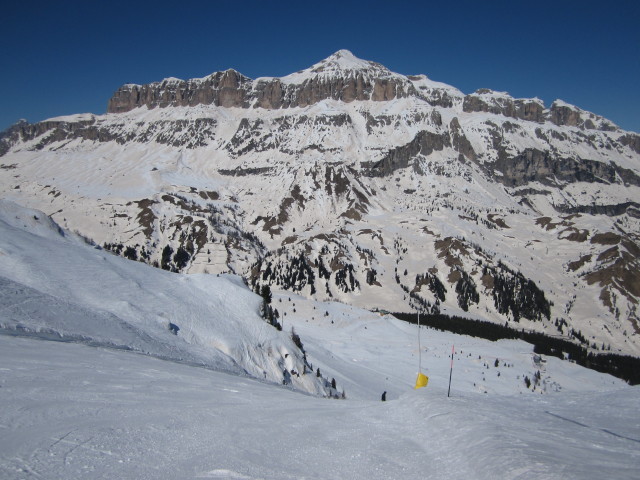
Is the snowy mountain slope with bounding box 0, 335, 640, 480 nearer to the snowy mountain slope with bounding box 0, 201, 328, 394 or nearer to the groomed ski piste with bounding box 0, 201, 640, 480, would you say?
the groomed ski piste with bounding box 0, 201, 640, 480

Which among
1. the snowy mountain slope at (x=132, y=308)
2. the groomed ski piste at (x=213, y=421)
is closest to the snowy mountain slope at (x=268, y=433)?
the groomed ski piste at (x=213, y=421)

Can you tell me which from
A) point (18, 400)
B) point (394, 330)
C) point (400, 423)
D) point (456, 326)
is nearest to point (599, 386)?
point (394, 330)

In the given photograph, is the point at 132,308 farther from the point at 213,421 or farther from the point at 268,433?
the point at 268,433

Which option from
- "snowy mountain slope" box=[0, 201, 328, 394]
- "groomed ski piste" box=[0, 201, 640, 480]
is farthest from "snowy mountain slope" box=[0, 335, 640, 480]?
"snowy mountain slope" box=[0, 201, 328, 394]

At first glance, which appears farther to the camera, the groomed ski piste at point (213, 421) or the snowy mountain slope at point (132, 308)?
the snowy mountain slope at point (132, 308)

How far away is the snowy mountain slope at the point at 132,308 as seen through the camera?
2267cm

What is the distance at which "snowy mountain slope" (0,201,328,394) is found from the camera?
Result: 2267cm

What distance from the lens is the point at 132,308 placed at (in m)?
30.4

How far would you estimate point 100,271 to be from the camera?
34.1 m

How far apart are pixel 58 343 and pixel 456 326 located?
17867cm

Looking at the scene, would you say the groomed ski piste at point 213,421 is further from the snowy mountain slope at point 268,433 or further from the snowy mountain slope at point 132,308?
the snowy mountain slope at point 132,308

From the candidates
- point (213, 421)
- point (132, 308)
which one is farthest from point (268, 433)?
point (132, 308)

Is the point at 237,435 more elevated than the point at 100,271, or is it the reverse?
the point at 100,271

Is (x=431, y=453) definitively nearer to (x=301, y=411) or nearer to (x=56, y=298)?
(x=301, y=411)
